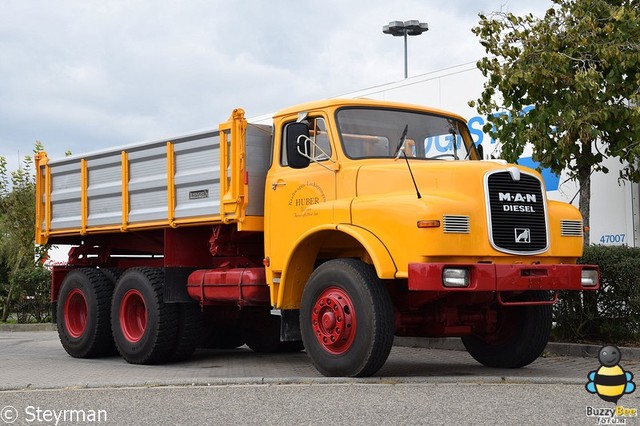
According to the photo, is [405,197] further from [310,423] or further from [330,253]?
[310,423]

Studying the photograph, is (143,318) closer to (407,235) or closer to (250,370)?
(250,370)

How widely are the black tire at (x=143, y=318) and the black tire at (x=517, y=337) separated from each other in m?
3.72

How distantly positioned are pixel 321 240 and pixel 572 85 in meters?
4.79

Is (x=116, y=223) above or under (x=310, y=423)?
above

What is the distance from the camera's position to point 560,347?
11758 millimetres

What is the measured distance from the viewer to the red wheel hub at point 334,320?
29.8ft

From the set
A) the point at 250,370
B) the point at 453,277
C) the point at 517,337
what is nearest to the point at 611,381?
the point at 453,277

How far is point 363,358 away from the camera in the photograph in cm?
887

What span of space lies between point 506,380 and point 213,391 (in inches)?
105

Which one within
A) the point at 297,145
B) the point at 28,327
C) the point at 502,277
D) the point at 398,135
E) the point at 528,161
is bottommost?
the point at 28,327

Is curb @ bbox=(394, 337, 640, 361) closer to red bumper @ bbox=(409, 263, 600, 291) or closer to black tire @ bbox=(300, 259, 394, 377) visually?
red bumper @ bbox=(409, 263, 600, 291)

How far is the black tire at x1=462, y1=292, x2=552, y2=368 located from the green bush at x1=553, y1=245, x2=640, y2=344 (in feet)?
5.17

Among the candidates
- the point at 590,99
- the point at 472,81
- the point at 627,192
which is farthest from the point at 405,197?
the point at 472,81

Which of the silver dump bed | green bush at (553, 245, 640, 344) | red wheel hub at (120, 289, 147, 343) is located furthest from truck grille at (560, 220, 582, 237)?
red wheel hub at (120, 289, 147, 343)
